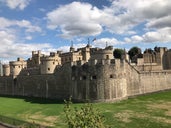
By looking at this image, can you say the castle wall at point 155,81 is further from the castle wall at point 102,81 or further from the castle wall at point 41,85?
the castle wall at point 41,85

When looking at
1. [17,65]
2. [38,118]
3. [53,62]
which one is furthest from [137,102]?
[17,65]

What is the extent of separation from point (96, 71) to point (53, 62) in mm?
15029

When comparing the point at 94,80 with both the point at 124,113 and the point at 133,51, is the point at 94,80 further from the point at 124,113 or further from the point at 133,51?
the point at 133,51

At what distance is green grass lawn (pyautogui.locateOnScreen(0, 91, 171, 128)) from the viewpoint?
25391mm

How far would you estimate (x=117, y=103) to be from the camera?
3569 centimetres

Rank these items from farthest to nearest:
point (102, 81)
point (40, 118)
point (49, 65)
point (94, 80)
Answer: point (49, 65) → point (94, 80) → point (102, 81) → point (40, 118)

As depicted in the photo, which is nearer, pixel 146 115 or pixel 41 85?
pixel 146 115

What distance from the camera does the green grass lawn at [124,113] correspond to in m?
25.4

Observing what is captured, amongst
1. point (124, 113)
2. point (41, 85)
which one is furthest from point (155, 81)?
point (41, 85)

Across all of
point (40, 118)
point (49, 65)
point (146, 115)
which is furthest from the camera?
point (49, 65)

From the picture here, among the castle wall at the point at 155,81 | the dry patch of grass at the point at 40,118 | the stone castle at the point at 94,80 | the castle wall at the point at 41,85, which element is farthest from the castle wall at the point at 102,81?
the dry patch of grass at the point at 40,118

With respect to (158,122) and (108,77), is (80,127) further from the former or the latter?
(108,77)

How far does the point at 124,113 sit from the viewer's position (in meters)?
29.1

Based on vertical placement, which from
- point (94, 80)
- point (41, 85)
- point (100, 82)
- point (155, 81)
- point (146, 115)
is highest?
point (94, 80)
